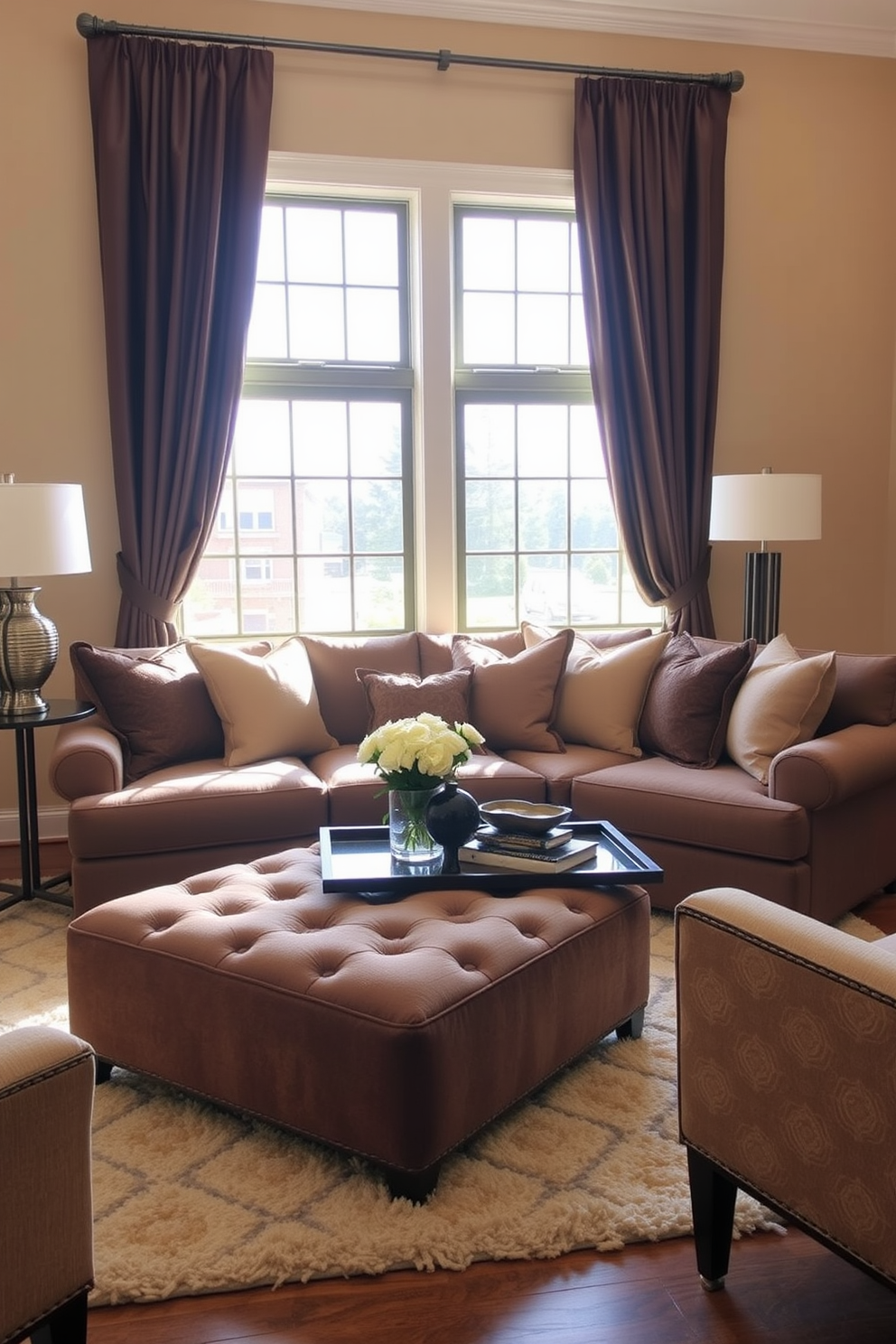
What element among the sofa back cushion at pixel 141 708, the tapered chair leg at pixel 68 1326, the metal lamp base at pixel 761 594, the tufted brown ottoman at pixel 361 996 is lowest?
the tapered chair leg at pixel 68 1326

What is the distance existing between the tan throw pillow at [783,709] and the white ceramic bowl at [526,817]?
112 cm

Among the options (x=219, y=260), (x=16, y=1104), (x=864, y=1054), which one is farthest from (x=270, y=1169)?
(x=219, y=260)

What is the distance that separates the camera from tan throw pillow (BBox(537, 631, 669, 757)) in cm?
439

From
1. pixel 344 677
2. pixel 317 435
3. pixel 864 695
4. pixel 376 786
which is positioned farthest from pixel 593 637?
pixel 317 435

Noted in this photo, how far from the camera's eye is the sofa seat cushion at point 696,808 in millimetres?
3576

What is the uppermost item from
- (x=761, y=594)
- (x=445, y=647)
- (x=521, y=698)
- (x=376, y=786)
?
(x=761, y=594)

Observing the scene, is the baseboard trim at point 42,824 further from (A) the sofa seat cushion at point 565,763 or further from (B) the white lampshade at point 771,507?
(B) the white lampshade at point 771,507

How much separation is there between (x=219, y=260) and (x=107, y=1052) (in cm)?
343

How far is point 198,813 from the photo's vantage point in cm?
377

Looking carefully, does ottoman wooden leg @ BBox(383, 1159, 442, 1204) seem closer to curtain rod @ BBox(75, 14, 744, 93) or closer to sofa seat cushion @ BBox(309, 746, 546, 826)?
sofa seat cushion @ BBox(309, 746, 546, 826)

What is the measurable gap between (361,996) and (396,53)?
421 centimetres

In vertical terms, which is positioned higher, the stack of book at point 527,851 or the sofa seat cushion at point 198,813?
the stack of book at point 527,851

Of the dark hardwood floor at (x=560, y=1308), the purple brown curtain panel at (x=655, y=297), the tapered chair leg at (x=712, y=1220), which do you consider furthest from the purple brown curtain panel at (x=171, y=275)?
the tapered chair leg at (x=712, y=1220)

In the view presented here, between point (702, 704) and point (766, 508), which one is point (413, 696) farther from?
point (766, 508)
